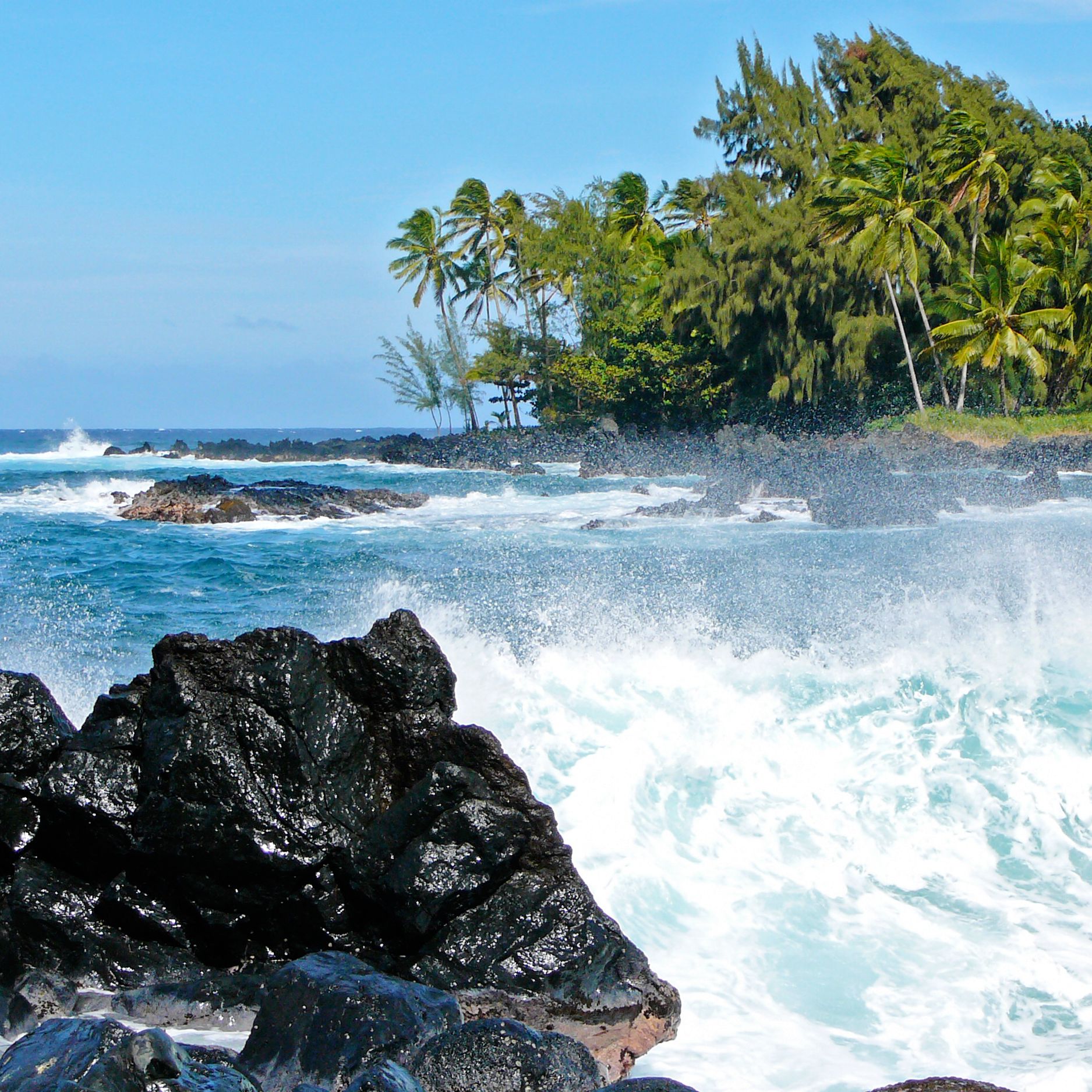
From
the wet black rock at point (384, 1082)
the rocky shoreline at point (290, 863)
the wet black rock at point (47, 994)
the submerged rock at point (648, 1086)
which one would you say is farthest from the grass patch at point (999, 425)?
the wet black rock at point (384, 1082)

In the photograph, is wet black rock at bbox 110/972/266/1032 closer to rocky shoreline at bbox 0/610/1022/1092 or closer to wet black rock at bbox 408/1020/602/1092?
rocky shoreline at bbox 0/610/1022/1092

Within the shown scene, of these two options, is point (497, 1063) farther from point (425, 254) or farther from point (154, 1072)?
point (425, 254)

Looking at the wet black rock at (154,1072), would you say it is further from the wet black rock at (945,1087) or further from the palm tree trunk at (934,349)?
the palm tree trunk at (934,349)

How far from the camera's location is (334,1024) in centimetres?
365

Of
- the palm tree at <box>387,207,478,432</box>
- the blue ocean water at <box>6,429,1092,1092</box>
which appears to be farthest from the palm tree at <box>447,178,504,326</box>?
the blue ocean water at <box>6,429,1092,1092</box>

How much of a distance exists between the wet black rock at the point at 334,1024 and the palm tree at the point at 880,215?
33.2 metres

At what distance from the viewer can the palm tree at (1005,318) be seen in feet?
110

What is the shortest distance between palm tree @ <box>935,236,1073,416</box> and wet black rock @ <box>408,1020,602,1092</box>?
109 feet

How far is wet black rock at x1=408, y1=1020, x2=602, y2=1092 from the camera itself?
335 cm

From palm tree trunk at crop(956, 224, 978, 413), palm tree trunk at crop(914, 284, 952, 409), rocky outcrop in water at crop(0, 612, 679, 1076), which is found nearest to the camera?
rocky outcrop in water at crop(0, 612, 679, 1076)

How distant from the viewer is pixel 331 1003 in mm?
3719

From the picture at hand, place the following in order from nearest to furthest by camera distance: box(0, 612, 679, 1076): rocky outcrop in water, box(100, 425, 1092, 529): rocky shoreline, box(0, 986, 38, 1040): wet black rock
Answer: box(0, 986, 38, 1040): wet black rock, box(0, 612, 679, 1076): rocky outcrop in water, box(100, 425, 1092, 529): rocky shoreline

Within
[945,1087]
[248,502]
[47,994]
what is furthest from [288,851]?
[248,502]

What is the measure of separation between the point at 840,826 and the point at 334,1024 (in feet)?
13.0
